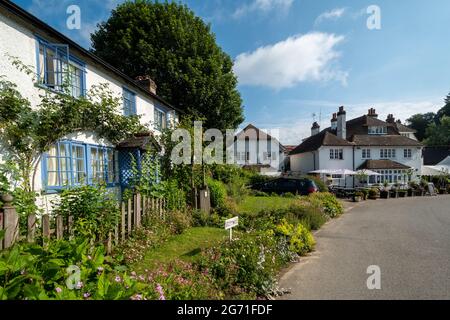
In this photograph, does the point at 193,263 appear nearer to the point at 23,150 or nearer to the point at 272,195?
the point at 23,150

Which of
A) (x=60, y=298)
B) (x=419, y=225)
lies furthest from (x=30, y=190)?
(x=419, y=225)

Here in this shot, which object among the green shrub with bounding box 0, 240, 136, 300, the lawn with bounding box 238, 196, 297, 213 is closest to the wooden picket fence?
the green shrub with bounding box 0, 240, 136, 300

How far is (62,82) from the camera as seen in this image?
8.42m

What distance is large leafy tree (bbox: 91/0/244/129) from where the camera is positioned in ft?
61.6

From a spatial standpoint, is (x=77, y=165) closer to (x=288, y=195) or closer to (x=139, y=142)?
(x=139, y=142)

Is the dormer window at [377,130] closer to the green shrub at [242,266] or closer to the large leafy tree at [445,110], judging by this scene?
the green shrub at [242,266]

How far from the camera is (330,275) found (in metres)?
5.76

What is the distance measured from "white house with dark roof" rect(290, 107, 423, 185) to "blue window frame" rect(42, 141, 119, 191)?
85.7ft

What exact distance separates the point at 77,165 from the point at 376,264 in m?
9.23

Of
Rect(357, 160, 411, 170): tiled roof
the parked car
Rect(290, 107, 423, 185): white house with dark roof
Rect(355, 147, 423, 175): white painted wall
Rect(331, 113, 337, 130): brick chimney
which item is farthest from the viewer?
Rect(331, 113, 337, 130): brick chimney

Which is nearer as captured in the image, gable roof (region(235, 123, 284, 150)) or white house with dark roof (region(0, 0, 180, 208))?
white house with dark roof (region(0, 0, 180, 208))

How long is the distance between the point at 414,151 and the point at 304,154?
12.9 m

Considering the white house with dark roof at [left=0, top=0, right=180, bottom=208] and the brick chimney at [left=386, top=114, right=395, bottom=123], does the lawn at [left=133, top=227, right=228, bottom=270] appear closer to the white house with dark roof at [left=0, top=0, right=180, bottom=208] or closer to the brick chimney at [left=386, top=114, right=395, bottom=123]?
the white house with dark roof at [left=0, top=0, right=180, bottom=208]

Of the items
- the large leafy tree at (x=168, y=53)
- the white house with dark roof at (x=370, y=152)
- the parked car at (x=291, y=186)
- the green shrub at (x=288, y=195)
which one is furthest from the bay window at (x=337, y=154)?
the large leafy tree at (x=168, y=53)
